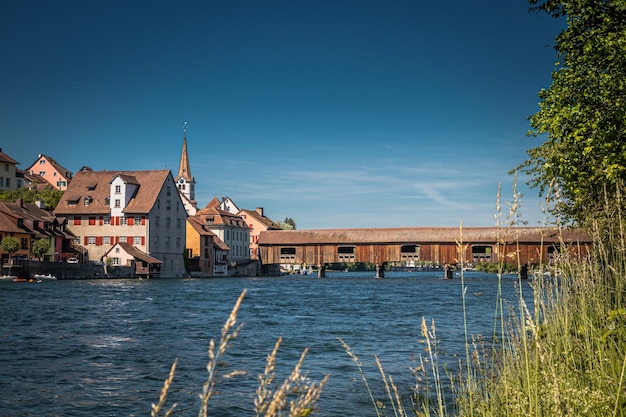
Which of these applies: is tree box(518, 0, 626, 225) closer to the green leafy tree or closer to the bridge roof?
the bridge roof

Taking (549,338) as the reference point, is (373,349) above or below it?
below

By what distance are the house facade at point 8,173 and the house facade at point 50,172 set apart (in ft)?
67.8

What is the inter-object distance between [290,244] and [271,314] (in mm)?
42478

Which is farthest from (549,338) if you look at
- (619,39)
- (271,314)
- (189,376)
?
(271,314)

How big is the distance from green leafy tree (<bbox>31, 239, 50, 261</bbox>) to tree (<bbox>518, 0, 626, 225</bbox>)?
148 feet

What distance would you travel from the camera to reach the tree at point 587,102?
39.4 ft

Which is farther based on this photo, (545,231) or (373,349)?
(373,349)

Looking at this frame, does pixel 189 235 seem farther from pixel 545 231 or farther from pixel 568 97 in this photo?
pixel 545 231

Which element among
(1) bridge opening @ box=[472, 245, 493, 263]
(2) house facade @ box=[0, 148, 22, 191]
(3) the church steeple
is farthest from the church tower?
(1) bridge opening @ box=[472, 245, 493, 263]

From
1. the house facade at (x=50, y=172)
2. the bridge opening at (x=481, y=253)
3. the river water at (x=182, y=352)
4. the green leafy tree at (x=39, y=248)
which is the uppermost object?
the house facade at (x=50, y=172)

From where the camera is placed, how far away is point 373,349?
12.3 meters

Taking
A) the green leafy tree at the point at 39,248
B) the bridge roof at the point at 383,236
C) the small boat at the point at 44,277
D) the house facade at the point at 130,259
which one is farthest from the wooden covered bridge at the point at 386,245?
the small boat at the point at 44,277

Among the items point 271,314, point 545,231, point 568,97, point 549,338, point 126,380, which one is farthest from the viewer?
point 271,314

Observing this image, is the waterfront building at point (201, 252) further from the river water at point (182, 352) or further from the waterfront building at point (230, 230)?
the river water at point (182, 352)
